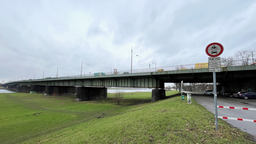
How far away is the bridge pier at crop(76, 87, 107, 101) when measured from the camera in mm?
37484

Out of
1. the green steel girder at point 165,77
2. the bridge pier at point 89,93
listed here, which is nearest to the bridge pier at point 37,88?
the green steel girder at point 165,77

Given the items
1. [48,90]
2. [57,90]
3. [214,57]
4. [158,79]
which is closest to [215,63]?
[214,57]

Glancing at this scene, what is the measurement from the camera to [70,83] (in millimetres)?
45625

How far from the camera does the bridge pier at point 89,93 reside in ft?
123

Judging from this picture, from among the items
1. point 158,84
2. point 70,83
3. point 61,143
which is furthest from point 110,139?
point 70,83

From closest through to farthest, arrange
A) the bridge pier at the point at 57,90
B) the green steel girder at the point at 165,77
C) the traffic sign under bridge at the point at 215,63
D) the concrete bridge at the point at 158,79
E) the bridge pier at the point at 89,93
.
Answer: the traffic sign under bridge at the point at 215,63 → the green steel girder at the point at 165,77 → the concrete bridge at the point at 158,79 → the bridge pier at the point at 89,93 → the bridge pier at the point at 57,90

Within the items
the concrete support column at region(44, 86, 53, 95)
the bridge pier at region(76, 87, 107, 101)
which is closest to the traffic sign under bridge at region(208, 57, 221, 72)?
the bridge pier at region(76, 87, 107, 101)

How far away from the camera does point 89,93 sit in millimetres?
41406

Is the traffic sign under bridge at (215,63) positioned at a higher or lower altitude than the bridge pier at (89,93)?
higher

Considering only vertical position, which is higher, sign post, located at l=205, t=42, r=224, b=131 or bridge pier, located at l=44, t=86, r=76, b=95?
sign post, located at l=205, t=42, r=224, b=131

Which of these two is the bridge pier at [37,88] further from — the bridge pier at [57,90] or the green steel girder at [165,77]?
the green steel girder at [165,77]

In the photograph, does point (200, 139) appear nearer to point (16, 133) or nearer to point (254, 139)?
point (254, 139)

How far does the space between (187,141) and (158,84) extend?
23.3 meters

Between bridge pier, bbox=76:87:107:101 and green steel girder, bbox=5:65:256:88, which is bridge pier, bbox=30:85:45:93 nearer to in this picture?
green steel girder, bbox=5:65:256:88
